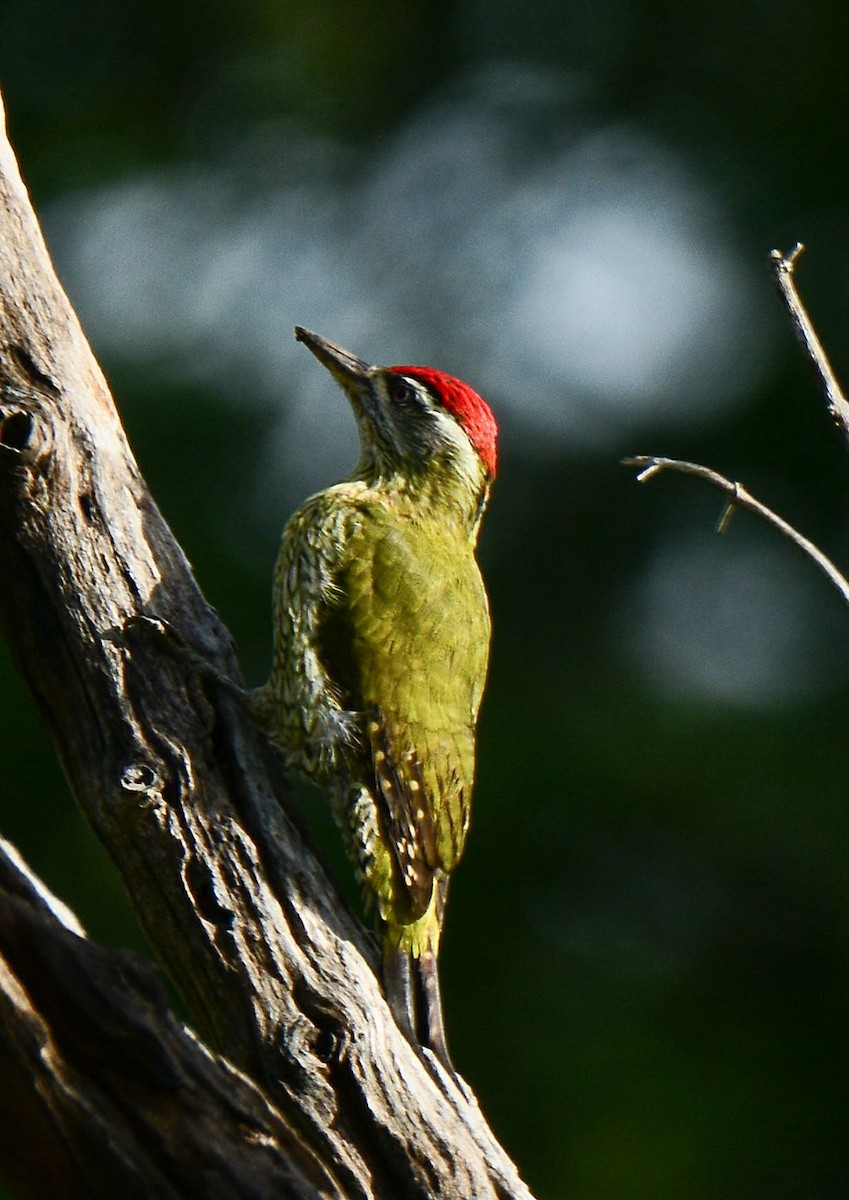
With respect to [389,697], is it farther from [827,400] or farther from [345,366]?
[827,400]

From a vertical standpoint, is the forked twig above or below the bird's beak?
below

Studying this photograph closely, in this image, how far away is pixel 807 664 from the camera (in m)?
7.51

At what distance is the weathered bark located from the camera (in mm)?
3137

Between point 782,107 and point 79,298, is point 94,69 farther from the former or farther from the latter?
point 782,107

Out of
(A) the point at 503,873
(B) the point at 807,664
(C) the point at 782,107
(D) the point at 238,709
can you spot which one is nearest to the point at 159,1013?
(D) the point at 238,709

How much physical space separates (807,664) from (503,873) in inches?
71.6

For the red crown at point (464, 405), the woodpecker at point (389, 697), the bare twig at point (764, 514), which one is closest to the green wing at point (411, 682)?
the woodpecker at point (389, 697)

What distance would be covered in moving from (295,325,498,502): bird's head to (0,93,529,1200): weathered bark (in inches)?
55.2

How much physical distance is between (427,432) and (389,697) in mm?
1120

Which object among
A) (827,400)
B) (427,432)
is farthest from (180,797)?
(427,432)

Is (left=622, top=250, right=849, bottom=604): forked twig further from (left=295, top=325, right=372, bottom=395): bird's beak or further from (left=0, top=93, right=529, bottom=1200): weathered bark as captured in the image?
(left=295, top=325, right=372, bottom=395): bird's beak

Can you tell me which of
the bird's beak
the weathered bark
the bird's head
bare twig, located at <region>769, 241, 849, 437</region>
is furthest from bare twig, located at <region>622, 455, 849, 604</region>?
the bird's beak

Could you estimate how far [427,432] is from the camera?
4.70 meters

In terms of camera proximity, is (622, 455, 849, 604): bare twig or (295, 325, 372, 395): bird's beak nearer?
(622, 455, 849, 604): bare twig
